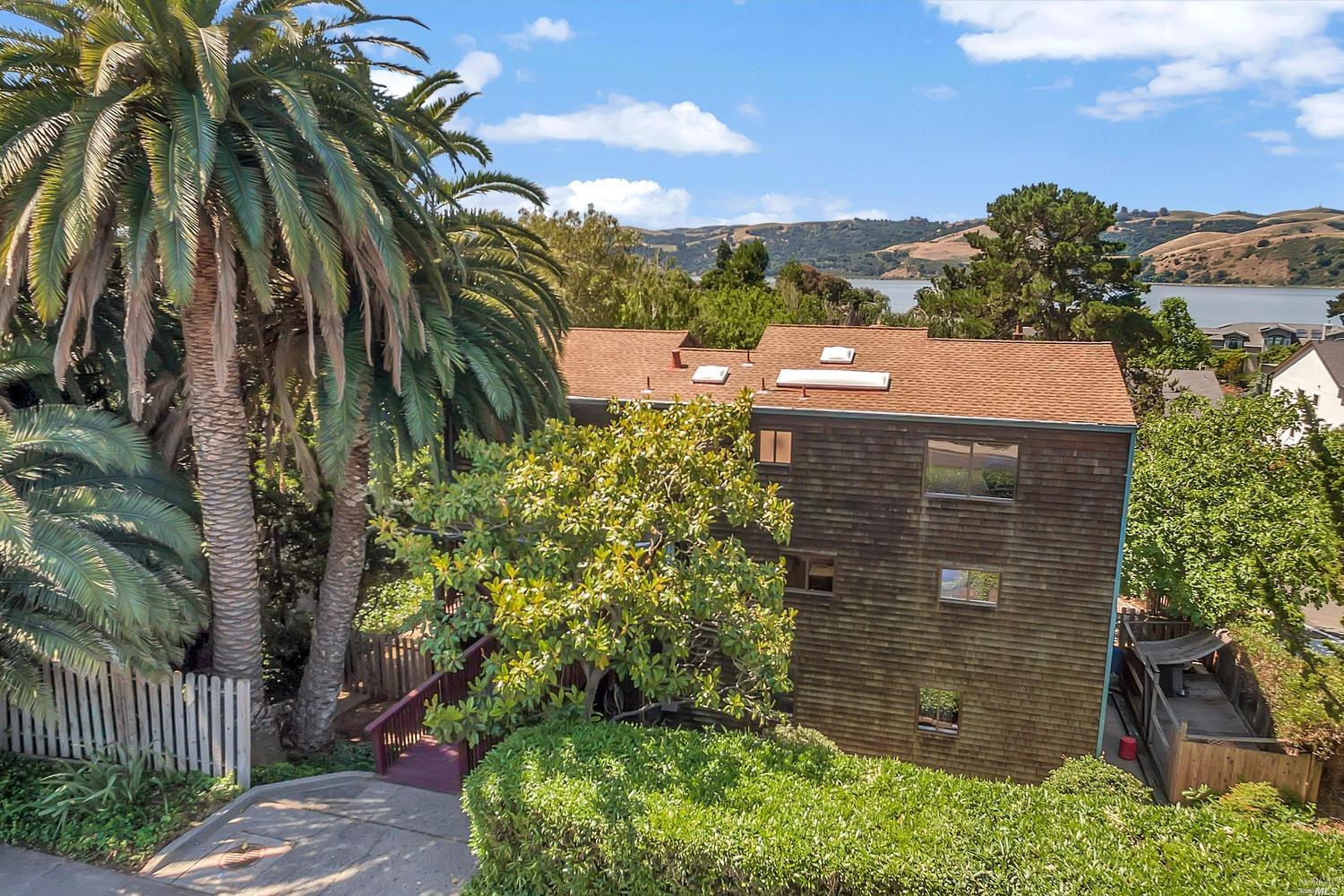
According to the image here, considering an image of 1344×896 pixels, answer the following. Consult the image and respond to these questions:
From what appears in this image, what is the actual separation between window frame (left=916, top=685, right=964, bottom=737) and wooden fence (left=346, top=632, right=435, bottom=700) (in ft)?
30.7

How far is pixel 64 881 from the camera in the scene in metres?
8.55

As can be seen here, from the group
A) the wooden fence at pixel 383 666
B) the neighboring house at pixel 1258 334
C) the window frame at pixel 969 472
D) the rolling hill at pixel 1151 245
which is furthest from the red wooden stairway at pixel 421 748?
the rolling hill at pixel 1151 245

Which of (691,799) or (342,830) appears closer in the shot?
(691,799)

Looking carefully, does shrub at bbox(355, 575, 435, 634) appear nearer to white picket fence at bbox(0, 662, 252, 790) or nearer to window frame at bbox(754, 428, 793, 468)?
white picket fence at bbox(0, 662, 252, 790)

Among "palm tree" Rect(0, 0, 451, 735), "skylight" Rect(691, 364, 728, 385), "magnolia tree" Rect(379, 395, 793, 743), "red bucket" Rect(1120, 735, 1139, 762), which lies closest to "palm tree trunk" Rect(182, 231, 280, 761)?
"palm tree" Rect(0, 0, 451, 735)

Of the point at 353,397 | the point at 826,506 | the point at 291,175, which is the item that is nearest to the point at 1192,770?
the point at 826,506

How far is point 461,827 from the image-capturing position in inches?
395

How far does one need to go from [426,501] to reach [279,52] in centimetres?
603

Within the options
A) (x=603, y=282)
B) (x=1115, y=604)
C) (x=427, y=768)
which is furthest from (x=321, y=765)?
(x=603, y=282)

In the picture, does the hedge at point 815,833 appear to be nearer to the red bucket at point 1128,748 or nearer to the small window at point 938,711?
the small window at point 938,711

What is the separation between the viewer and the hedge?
7363mm

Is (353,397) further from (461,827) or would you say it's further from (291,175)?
(461,827)

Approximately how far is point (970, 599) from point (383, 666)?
445 inches

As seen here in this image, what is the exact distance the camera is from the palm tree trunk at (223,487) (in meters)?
10.4
